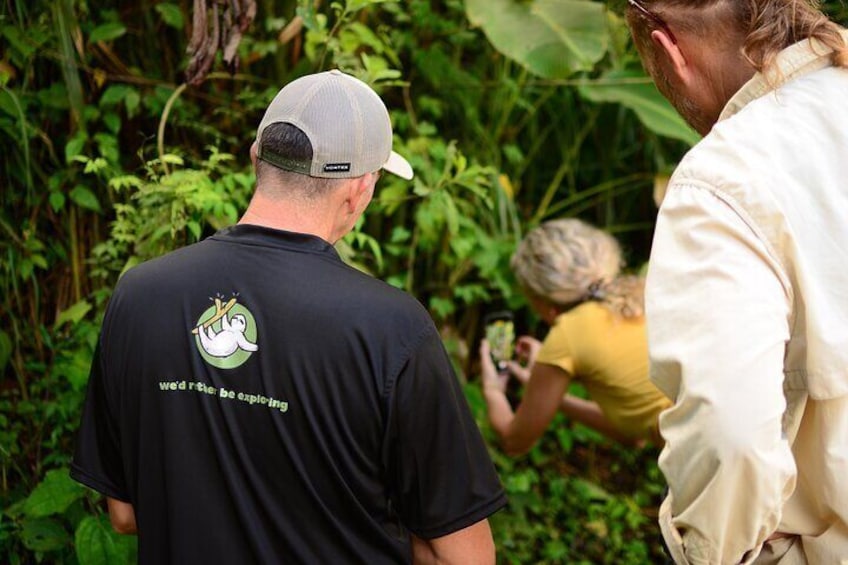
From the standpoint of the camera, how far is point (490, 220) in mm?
4484

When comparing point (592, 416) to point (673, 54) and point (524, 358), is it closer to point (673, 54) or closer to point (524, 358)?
point (524, 358)

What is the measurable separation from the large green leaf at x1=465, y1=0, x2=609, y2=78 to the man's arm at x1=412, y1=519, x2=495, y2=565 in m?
2.48

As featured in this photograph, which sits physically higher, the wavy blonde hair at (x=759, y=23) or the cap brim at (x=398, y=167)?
the wavy blonde hair at (x=759, y=23)

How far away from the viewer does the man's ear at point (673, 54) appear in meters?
1.79

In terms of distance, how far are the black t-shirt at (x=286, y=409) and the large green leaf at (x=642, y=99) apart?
278cm

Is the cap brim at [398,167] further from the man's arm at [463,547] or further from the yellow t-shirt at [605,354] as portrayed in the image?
the yellow t-shirt at [605,354]

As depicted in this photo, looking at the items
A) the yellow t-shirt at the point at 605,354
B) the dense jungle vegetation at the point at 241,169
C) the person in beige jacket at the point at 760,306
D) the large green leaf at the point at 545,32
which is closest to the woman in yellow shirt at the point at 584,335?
the yellow t-shirt at the point at 605,354

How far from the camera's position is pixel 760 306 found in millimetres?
1496

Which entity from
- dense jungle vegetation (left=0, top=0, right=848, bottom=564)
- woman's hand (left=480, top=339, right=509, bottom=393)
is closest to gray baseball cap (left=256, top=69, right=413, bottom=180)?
dense jungle vegetation (left=0, top=0, right=848, bottom=564)

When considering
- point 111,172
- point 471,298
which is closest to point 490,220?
point 471,298

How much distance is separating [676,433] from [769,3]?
81 centimetres

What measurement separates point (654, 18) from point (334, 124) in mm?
657

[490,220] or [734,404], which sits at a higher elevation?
[734,404]

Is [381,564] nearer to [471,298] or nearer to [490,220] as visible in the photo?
[471,298]
